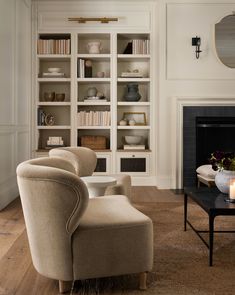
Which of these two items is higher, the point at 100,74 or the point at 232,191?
the point at 100,74

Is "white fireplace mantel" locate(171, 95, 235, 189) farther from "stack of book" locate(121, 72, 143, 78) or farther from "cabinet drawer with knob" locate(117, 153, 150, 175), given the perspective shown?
"stack of book" locate(121, 72, 143, 78)

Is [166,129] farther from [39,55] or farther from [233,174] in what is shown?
[233,174]

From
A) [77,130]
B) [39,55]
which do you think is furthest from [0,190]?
[39,55]

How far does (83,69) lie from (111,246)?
15.0ft

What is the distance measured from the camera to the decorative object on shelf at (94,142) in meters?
6.37

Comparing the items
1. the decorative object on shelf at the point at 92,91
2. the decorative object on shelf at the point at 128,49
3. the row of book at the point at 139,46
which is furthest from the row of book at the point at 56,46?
the row of book at the point at 139,46

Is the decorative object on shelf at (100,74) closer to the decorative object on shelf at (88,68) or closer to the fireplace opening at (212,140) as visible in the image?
the decorative object on shelf at (88,68)

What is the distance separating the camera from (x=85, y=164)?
419cm

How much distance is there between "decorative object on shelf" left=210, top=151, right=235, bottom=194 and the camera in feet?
10.7

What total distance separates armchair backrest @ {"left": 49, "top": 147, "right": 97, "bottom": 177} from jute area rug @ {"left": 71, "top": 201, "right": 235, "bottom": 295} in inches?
35.8

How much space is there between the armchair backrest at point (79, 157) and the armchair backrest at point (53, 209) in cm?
166

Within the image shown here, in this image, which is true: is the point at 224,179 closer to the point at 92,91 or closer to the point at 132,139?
the point at 132,139

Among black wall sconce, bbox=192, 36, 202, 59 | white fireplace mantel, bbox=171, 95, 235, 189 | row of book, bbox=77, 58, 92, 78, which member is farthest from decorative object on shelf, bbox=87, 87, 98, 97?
black wall sconce, bbox=192, 36, 202, 59

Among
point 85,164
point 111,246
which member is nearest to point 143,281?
point 111,246
